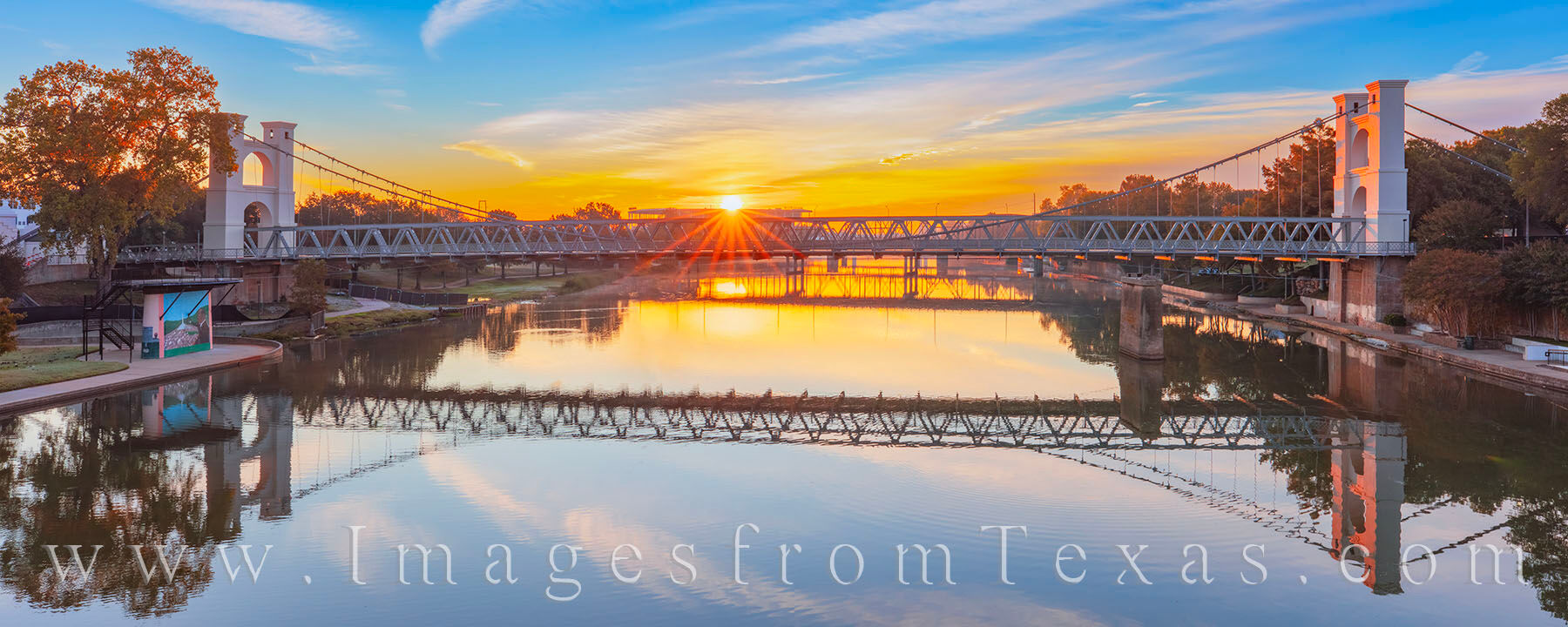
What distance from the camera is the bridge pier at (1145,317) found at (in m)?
53.2

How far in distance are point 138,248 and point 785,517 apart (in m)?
66.4

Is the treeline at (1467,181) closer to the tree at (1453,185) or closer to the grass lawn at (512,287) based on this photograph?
the tree at (1453,185)

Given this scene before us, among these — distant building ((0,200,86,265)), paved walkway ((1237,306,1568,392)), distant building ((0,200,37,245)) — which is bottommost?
paved walkway ((1237,306,1568,392))

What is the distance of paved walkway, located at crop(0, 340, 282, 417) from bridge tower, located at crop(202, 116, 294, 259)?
17944 mm

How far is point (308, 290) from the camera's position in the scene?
6016cm

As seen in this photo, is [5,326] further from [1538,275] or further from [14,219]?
[14,219]

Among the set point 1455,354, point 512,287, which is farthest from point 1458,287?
point 512,287

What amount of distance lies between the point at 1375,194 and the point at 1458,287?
55.0 ft

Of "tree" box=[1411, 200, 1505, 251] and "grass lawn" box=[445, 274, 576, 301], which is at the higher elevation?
"tree" box=[1411, 200, 1505, 251]

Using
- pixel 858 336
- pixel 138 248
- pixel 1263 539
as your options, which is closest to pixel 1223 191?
pixel 858 336

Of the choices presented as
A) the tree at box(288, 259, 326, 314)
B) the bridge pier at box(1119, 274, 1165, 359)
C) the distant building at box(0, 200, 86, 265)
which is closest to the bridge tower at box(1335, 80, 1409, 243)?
the bridge pier at box(1119, 274, 1165, 359)

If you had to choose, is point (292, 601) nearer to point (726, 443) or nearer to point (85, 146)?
point (726, 443)

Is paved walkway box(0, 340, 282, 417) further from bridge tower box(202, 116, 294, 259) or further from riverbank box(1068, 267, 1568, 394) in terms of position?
riverbank box(1068, 267, 1568, 394)

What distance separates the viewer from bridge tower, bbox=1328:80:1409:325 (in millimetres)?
62281
